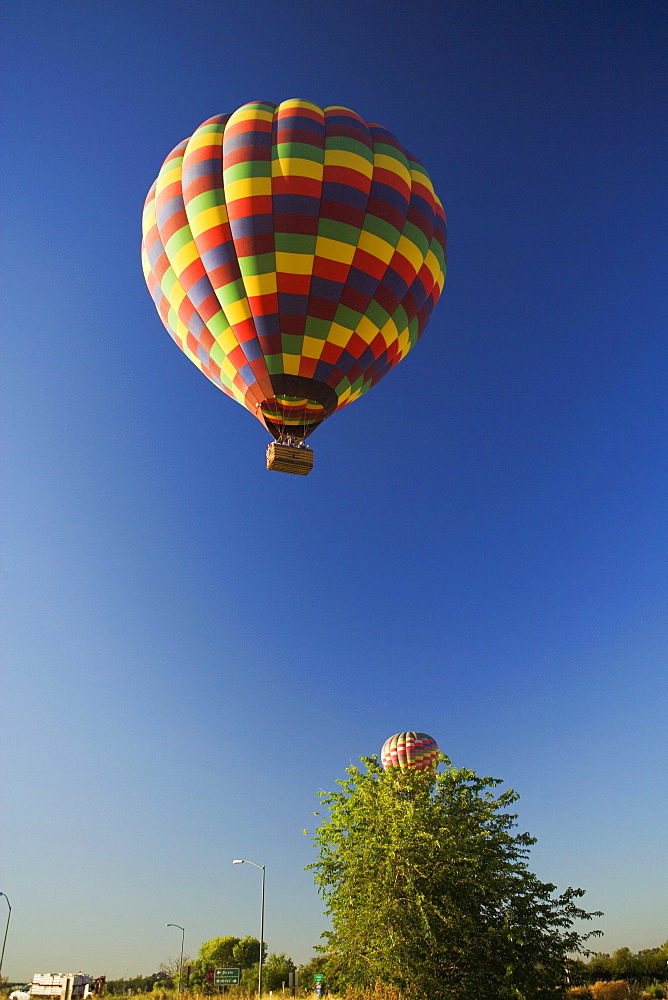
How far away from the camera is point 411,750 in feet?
147

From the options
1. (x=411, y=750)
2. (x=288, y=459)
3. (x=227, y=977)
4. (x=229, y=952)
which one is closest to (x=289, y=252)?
(x=288, y=459)

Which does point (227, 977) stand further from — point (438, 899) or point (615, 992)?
point (438, 899)

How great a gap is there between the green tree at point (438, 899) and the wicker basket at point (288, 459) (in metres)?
9.74

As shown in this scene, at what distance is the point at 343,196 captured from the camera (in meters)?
19.5

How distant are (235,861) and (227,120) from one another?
30811mm

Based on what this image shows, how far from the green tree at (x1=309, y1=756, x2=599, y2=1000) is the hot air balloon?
1056 cm

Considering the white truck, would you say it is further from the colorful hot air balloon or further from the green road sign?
the colorful hot air balloon

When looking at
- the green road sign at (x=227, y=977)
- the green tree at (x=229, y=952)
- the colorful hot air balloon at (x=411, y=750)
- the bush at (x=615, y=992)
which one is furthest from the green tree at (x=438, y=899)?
the green tree at (x=229, y=952)

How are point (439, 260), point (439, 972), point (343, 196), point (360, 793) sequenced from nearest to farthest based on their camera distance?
point (439, 972)
point (360, 793)
point (343, 196)
point (439, 260)

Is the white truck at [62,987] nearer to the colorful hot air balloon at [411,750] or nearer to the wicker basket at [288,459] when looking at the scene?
the colorful hot air balloon at [411,750]

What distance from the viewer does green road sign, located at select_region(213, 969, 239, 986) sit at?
3120cm

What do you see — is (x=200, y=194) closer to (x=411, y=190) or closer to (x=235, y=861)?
(x=411, y=190)

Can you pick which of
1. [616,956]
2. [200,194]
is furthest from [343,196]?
[616,956]

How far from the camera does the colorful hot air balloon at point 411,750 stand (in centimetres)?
4397
